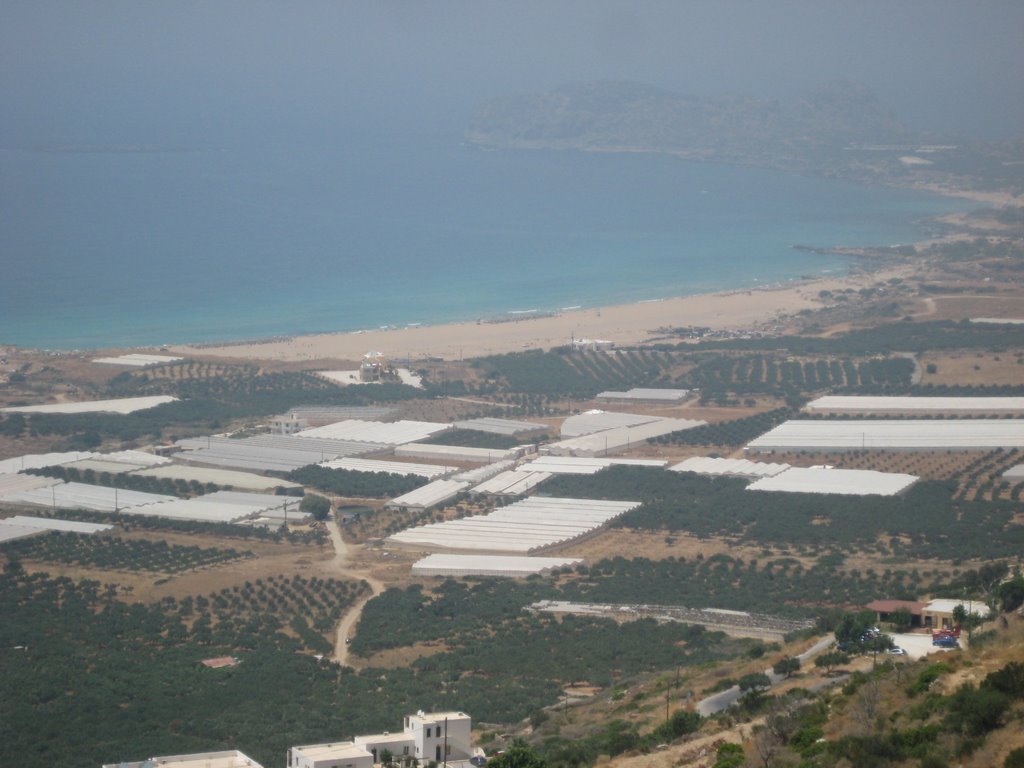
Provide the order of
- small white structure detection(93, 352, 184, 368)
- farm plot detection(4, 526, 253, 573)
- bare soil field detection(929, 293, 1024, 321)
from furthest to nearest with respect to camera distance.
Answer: bare soil field detection(929, 293, 1024, 321)
small white structure detection(93, 352, 184, 368)
farm plot detection(4, 526, 253, 573)

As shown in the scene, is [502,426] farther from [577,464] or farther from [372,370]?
[372,370]

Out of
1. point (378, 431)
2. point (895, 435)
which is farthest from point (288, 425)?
point (895, 435)

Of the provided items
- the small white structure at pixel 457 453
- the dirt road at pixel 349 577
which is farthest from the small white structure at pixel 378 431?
the dirt road at pixel 349 577

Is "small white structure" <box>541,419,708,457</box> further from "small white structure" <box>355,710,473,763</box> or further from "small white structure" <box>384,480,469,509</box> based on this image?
"small white structure" <box>355,710,473,763</box>

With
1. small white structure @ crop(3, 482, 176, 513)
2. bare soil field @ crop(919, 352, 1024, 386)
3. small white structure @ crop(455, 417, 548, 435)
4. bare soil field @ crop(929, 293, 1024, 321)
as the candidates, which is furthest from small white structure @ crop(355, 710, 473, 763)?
bare soil field @ crop(929, 293, 1024, 321)

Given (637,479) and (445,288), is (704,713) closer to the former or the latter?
(637,479)

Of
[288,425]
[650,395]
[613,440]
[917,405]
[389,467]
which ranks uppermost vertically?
[650,395]
